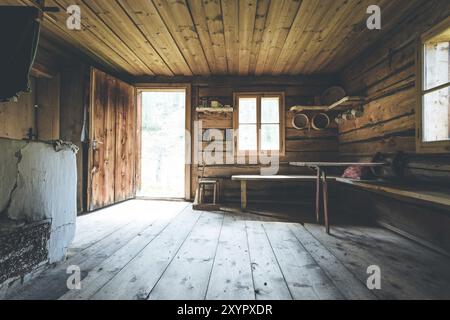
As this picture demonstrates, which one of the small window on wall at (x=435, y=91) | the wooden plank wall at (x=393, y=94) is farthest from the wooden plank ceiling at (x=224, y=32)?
the small window on wall at (x=435, y=91)

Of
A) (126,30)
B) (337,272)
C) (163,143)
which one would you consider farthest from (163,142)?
(337,272)

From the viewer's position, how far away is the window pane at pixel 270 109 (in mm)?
5121

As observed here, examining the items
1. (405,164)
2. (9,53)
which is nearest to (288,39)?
(405,164)

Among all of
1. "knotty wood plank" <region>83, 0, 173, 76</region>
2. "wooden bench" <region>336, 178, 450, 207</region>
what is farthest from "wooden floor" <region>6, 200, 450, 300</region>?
"knotty wood plank" <region>83, 0, 173, 76</region>

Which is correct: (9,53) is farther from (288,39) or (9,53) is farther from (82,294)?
(288,39)

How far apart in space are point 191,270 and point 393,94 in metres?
3.38

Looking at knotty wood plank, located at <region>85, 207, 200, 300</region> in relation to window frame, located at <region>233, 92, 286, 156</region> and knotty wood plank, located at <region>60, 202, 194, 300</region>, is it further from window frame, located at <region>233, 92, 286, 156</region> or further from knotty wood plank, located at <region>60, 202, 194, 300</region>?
window frame, located at <region>233, 92, 286, 156</region>

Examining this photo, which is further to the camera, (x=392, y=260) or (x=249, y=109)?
(x=249, y=109)

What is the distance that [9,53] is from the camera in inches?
74.8

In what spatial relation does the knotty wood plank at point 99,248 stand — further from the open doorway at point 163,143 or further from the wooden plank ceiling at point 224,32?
the open doorway at point 163,143

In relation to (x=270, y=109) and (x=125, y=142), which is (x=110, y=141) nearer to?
(x=125, y=142)

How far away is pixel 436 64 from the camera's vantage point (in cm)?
252

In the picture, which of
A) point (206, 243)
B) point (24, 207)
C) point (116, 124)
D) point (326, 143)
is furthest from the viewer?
point (326, 143)

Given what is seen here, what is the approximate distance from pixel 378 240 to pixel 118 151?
4508 millimetres
